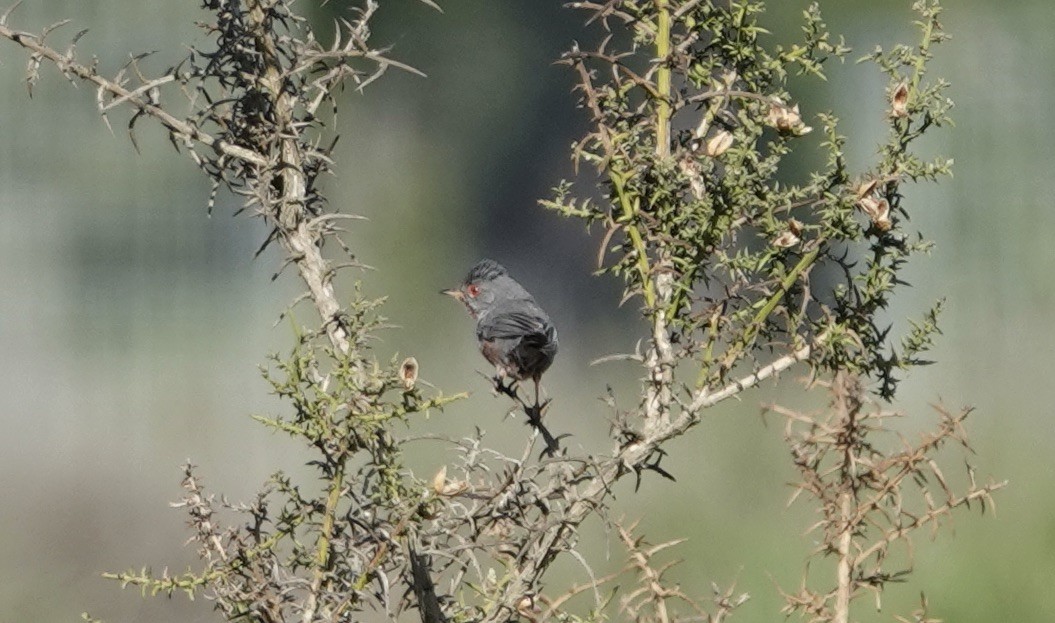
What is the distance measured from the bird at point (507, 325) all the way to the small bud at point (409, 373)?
416mm

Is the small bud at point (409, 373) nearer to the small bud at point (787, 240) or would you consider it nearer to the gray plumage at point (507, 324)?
the small bud at point (787, 240)

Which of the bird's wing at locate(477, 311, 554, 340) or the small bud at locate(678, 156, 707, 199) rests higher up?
the bird's wing at locate(477, 311, 554, 340)

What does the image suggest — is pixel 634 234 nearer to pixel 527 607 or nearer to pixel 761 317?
pixel 761 317

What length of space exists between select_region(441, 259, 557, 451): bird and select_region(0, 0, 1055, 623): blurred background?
217cm

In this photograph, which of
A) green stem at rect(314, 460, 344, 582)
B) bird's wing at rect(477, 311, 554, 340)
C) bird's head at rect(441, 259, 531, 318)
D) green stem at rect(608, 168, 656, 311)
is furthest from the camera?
bird's head at rect(441, 259, 531, 318)

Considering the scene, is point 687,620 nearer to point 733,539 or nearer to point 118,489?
point 733,539

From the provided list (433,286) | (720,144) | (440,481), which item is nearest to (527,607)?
(440,481)

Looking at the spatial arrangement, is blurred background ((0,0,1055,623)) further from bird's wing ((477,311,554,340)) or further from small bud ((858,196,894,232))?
small bud ((858,196,894,232))

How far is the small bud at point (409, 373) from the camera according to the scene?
131 cm

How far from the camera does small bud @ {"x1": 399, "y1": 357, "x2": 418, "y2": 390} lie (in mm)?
Result: 1312

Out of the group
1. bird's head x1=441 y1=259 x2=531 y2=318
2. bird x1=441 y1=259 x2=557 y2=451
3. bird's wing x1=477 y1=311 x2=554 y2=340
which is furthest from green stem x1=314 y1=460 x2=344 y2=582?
bird's head x1=441 y1=259 x2=531 y2=318

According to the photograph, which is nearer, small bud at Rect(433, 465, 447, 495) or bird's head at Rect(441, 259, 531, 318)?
small bud at Rect(433, 465, 447, 495)

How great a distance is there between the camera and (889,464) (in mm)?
1446

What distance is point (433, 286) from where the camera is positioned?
5.44 m
